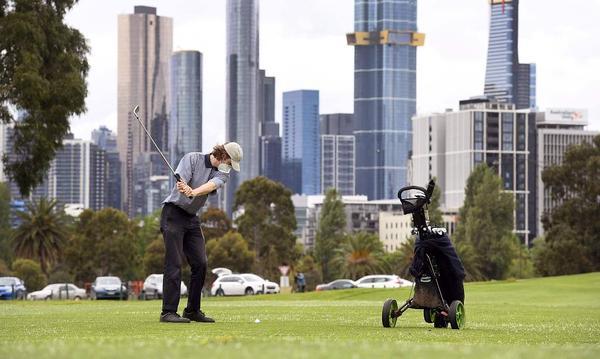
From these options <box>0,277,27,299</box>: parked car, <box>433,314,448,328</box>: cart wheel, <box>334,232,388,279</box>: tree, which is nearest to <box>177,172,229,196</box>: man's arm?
<box>433,314,448,328</box>: cart wheel

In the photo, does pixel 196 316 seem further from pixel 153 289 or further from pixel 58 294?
pixel 58 294

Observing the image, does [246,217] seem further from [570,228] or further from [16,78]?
[16,78]

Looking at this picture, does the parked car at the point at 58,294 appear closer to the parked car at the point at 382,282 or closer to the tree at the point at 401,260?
the parked car at the point at 382,282

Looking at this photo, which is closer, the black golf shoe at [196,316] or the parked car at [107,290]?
the black golf shoe at [196,316]

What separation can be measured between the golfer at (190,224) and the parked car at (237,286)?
63.3 metres

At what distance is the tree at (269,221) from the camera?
11894 centimetres

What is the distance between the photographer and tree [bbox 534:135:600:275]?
98.6 meters

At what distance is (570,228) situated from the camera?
103375 mm

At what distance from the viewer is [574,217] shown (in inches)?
4082

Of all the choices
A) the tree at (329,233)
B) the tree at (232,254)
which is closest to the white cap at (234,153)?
the tree at (232,254)

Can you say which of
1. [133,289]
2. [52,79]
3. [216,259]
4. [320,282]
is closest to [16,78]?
[52,79]

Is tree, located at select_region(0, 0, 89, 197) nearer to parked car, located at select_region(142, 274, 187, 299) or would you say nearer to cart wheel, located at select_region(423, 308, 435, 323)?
parked car, located at select_region(142, 274, 187, 299)

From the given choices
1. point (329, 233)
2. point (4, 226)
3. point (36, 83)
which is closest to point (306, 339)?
point (36, 83)

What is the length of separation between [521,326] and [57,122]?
32734mm
